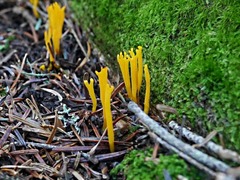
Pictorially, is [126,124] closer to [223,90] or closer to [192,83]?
[192,83]

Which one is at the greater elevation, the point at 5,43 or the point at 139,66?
the point at 5,43

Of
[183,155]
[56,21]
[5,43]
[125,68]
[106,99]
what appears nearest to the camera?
[183,155]

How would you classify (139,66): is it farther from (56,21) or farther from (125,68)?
(56,21)

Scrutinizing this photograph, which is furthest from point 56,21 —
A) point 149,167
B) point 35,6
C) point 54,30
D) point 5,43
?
point 149,167

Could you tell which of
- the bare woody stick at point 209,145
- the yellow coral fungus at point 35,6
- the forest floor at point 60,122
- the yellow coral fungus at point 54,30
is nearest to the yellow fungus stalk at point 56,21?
the yellow coral fungus at point 54,30

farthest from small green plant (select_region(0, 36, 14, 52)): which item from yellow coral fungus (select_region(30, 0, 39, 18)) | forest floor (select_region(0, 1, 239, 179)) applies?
yellow coral fungus (select_region(30, 0, 39, 18))

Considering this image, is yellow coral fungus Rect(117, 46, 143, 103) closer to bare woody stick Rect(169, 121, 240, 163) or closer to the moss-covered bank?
the moss-covered bank

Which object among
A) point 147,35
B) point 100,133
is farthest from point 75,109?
point 147,35
